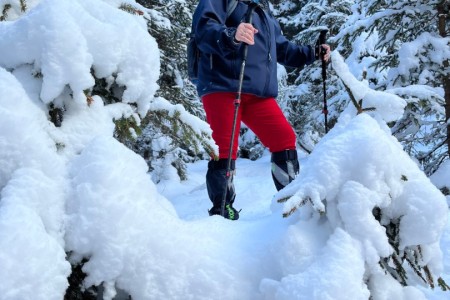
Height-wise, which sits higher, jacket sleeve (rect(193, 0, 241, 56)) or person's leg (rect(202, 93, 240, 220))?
jacket sleeve (rect(193, 0, 241, 56))

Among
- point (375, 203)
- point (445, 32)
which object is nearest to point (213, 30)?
point (375, 203)

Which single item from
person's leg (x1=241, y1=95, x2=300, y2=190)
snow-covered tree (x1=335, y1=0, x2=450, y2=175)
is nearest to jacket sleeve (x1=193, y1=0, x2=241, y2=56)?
person's leg (x1=241, y1=95, x2=300, y2=190)

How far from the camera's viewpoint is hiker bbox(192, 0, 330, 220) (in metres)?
3.79

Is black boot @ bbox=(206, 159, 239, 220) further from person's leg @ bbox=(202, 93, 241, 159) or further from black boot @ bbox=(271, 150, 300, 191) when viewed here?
black boot @ bbox=(271, 150, 300, 191)

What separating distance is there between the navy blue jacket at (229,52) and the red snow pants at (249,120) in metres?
0.10

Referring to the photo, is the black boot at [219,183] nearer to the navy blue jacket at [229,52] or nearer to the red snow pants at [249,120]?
the red snow pants at [249,120]

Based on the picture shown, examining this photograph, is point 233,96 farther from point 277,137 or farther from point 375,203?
point 375,203

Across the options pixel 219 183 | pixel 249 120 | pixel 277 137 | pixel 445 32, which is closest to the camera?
pixel 219 183

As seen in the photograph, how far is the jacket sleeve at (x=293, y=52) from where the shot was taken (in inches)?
183

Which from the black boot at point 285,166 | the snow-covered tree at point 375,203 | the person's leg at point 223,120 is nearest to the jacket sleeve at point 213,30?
the person's leg at point 223,120

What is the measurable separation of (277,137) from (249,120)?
34cm

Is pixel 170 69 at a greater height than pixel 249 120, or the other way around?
pixel 249 120

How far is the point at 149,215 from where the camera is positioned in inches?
62.6

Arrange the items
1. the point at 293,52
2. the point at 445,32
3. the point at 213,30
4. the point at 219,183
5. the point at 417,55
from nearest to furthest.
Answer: the point at 213,30 < the point at 219,183 < the point at 293,52 < the point at 417,55 < the point at 445,32
